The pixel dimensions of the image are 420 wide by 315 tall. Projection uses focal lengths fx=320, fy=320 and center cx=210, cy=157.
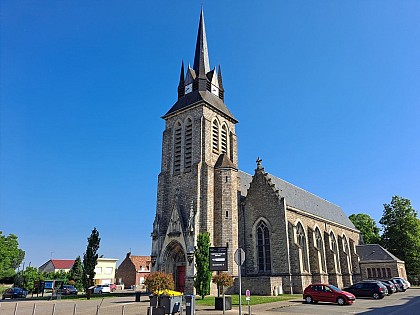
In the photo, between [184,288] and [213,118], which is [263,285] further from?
[213,118]

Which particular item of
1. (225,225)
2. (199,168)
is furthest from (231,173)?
(225,225)

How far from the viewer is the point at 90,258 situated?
2834 cm

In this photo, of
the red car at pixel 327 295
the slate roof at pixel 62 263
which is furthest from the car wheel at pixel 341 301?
the slate roof at pixel 62 263

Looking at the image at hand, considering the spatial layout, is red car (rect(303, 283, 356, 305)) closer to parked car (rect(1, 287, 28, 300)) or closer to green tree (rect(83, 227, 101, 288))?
green tree (rect(83, 227, 101, 288))

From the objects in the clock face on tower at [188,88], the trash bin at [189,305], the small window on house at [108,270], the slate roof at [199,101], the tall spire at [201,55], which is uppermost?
the tall spire at [201,55]

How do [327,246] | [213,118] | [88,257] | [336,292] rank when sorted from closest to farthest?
[336,292] < [88,257] < [213,118] < [327,246]

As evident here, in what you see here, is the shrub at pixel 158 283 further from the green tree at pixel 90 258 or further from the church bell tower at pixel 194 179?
the green tree at pixel 90 258

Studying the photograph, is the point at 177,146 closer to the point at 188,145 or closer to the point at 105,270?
the point at 188,145

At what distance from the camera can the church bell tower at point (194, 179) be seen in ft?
94.6

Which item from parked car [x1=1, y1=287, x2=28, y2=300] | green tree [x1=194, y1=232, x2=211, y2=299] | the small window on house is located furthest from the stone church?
the small window on house

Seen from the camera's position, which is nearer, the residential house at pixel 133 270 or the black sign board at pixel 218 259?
the black sign board at pixel 218 259

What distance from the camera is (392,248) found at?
5259 cm

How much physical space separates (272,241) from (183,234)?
27.6 feet

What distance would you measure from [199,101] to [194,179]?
827 centimetres
